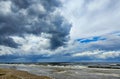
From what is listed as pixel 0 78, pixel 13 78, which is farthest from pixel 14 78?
pixel 0 78

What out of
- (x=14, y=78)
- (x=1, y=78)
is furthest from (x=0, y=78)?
(x=14, y=78)

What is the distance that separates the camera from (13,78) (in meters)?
30.9

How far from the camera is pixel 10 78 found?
3048cm

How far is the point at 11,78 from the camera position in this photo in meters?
30.6

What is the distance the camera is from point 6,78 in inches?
1190

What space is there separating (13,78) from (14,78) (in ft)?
0.68

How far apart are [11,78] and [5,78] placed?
37.3 inches

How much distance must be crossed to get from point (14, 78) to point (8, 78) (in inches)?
40.9

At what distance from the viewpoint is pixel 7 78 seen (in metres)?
30.3

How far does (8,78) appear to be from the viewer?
99.6ft

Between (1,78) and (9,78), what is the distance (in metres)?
1.12

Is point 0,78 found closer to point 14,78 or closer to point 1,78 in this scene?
point 1,78

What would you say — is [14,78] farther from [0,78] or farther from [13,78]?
[0,78]

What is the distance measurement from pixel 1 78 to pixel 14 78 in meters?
1.92
